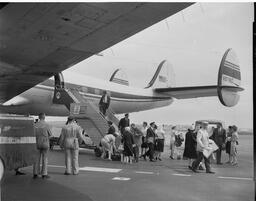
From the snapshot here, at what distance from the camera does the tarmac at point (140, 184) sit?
390 centimetres

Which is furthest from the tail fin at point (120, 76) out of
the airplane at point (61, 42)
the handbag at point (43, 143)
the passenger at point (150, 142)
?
the handbag at point (43, 143)

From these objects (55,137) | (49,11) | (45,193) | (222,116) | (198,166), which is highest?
(49,11)

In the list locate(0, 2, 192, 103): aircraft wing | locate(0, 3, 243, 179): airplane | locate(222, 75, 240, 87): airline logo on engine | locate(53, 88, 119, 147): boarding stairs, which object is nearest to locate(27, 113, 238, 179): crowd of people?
locate(53, 88, 119, 147): boarding stairs

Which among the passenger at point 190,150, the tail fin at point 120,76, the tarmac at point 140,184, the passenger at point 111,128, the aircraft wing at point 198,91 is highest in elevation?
the tail fin at point 120,76

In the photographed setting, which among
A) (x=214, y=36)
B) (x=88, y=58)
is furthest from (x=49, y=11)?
(x=214, y=36)

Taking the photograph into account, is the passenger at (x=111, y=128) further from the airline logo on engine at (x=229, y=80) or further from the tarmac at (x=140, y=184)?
the airline logo on engine at (x=229, y=80)

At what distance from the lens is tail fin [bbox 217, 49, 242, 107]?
3.61 metres

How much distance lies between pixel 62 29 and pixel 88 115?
2.45m

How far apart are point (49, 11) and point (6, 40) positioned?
2.53 feet

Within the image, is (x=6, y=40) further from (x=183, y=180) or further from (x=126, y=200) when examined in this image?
(x=183, y=180)

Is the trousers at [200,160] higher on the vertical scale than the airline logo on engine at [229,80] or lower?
lower

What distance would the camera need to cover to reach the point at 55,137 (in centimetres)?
527

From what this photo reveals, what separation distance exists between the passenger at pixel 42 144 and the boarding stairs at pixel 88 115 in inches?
21.7

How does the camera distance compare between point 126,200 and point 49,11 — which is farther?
point 126,200
